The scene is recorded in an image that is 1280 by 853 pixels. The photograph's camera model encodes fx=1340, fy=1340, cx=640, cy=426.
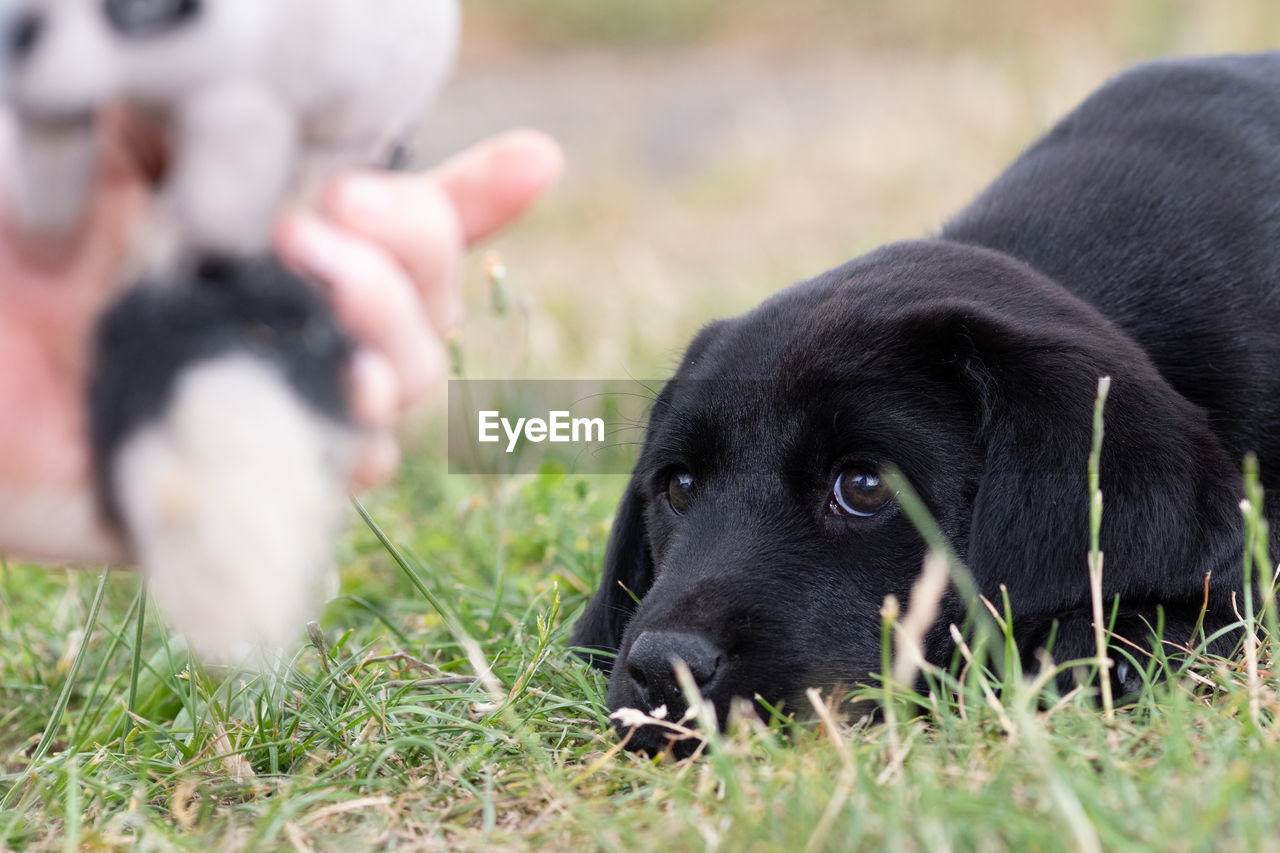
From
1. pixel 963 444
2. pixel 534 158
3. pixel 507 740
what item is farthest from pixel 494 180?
pixel 963 444

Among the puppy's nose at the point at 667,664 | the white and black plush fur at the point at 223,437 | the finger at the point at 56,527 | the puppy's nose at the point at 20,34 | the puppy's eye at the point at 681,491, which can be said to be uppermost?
the puppy's nose at the point at 20,34

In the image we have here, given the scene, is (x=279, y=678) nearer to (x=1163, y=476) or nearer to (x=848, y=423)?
(x=848, y=423)

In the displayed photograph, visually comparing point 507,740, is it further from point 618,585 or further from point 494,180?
point 494,180

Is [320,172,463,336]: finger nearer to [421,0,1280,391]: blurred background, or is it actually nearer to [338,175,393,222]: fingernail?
[338,175,393,222]: fingernail

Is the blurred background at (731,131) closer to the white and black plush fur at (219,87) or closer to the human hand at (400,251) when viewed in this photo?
the human hand at (400,251)

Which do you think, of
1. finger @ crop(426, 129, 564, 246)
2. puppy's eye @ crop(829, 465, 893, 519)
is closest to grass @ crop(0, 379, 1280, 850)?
puppy's eye @ crop(829, 465, 893, 519)

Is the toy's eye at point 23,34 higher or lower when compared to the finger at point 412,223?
higher

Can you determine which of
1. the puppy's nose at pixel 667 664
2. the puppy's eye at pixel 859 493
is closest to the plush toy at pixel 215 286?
the puppy's nose at pixel 667 664
